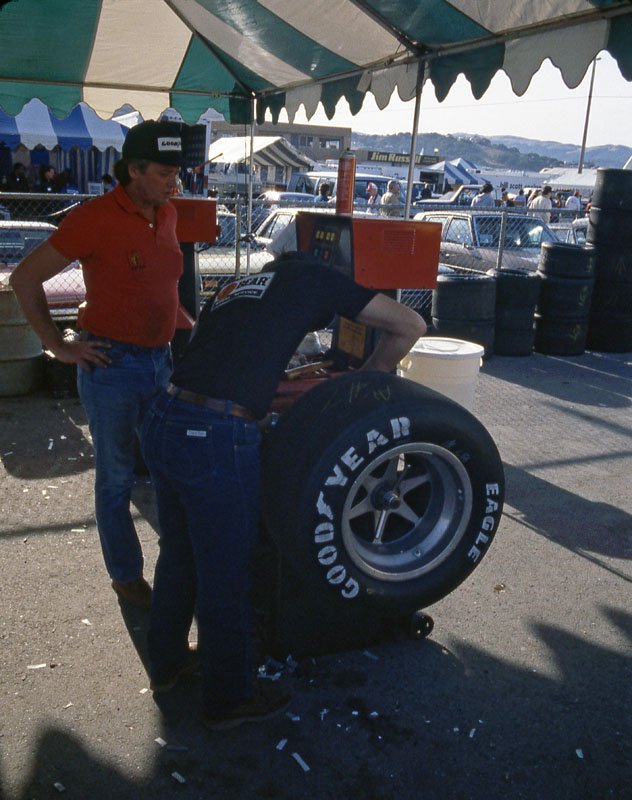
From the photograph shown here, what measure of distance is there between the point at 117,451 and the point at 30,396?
4012 mm

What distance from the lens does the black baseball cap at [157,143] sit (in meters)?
2.74

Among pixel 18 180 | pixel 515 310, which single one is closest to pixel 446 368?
pixel 515 310

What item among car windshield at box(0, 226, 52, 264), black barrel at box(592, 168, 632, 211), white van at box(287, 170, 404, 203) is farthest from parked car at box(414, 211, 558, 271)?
white van at box(287, 170, 404, 203)

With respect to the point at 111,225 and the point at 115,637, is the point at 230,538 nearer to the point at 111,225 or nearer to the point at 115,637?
the point at 115,637

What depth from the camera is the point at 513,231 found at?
11406 mm

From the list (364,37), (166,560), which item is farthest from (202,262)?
(166,560)

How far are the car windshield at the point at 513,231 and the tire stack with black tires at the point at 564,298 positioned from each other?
7.01 feet

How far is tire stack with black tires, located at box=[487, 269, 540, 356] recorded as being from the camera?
28.3 ft

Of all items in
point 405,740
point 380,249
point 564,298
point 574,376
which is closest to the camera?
point 405,740

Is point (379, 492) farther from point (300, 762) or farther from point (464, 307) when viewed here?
point (464, 307)

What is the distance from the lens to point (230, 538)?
7.84 ft

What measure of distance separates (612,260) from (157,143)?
791 centimetres

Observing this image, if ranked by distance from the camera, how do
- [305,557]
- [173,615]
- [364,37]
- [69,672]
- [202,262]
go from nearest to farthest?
[305,557]
[173,615]
[69,672]
[364,37]
[202,262]

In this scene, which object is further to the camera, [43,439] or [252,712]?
[43,439]
